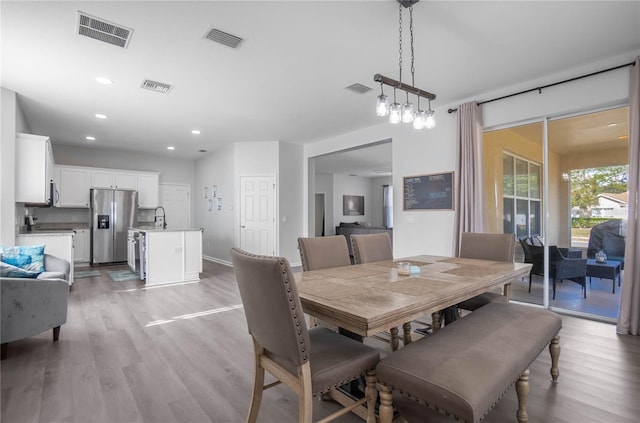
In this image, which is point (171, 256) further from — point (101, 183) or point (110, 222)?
point (101, 183)

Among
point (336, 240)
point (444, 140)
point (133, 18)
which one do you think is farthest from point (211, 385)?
point (444, 140)

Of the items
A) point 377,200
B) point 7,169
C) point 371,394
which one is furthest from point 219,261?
point 377,200

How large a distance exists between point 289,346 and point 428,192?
380 centimetres

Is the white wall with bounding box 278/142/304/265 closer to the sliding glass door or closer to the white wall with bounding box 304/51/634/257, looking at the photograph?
the white wall with bounding box 304/51/634/257

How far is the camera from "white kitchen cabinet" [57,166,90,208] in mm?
6797

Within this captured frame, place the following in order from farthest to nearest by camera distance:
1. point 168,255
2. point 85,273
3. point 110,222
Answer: point 110,222 < point 85,273 < point 168,255

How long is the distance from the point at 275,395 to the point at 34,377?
174 cm

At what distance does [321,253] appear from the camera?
2576 millimetres

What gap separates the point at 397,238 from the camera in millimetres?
4996

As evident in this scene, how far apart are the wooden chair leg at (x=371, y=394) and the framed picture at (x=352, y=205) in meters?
10.5

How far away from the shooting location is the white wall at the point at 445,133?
322 cm

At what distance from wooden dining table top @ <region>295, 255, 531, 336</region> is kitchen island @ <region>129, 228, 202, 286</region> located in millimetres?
3881

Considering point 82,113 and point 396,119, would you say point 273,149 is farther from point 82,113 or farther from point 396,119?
point 396,119

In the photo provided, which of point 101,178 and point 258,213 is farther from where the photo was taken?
point 101,178
